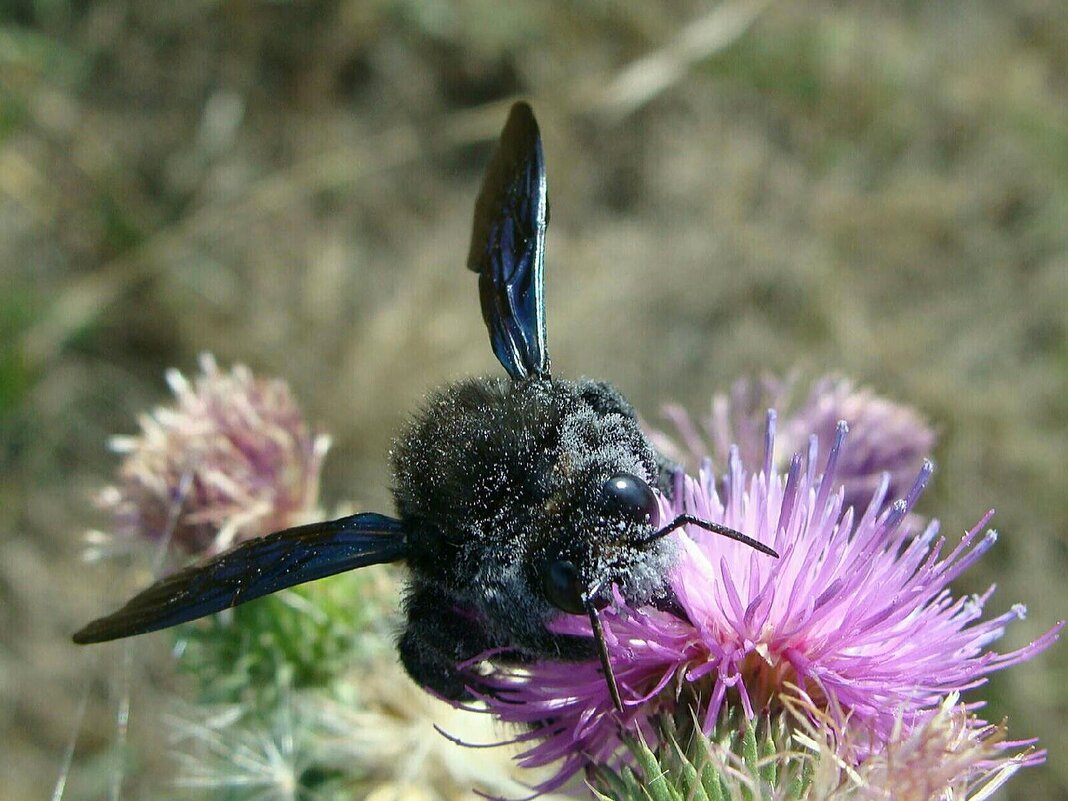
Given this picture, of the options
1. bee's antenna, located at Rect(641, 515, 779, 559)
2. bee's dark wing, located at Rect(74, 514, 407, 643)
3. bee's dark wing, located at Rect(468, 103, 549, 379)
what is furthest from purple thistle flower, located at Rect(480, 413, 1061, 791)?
bee's dark wing, located at Rect(468, 103, 549, 379)

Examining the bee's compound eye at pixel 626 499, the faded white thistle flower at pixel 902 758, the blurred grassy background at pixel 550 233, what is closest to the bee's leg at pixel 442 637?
the bee's compound eye at pixel 626 499

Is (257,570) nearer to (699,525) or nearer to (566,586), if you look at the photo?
(566,586)

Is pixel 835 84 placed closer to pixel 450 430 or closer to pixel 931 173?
pixel 931 173

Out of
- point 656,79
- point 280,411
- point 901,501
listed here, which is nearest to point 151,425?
point 280,411

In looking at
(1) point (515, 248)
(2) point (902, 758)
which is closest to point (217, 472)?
(1) point (515, 248)

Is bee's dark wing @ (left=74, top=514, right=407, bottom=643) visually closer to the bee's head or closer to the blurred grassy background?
the bee's head

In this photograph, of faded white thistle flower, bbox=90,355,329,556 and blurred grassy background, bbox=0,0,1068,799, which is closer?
faded white thistle flower, bbox=90,355,329,556

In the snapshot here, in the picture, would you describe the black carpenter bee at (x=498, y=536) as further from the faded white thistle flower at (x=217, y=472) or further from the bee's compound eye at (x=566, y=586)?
the faded white thistle flower at (x=217, y=472)
